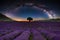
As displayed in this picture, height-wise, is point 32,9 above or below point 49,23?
above

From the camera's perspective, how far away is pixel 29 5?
11.2ft

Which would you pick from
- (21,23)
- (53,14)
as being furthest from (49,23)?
(21,23)

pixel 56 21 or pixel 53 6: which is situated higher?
pixel 53 6

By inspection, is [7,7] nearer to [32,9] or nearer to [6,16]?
[6,16]

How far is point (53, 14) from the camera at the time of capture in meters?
3.42

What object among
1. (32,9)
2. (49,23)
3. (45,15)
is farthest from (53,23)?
(32,9)

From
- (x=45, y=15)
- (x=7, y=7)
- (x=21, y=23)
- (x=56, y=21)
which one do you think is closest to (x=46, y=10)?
(x=45, y=15)

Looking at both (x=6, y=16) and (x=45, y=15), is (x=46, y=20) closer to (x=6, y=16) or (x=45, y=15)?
(x=45, y=15)

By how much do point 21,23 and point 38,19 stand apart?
0.38 meters

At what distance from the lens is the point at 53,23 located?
3180 millimetres

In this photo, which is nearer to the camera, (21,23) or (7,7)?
(21,23)

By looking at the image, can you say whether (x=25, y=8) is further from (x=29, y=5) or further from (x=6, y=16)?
(x=6, y=16)

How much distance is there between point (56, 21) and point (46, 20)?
0.21 meters

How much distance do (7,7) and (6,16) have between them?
21 centimetres
